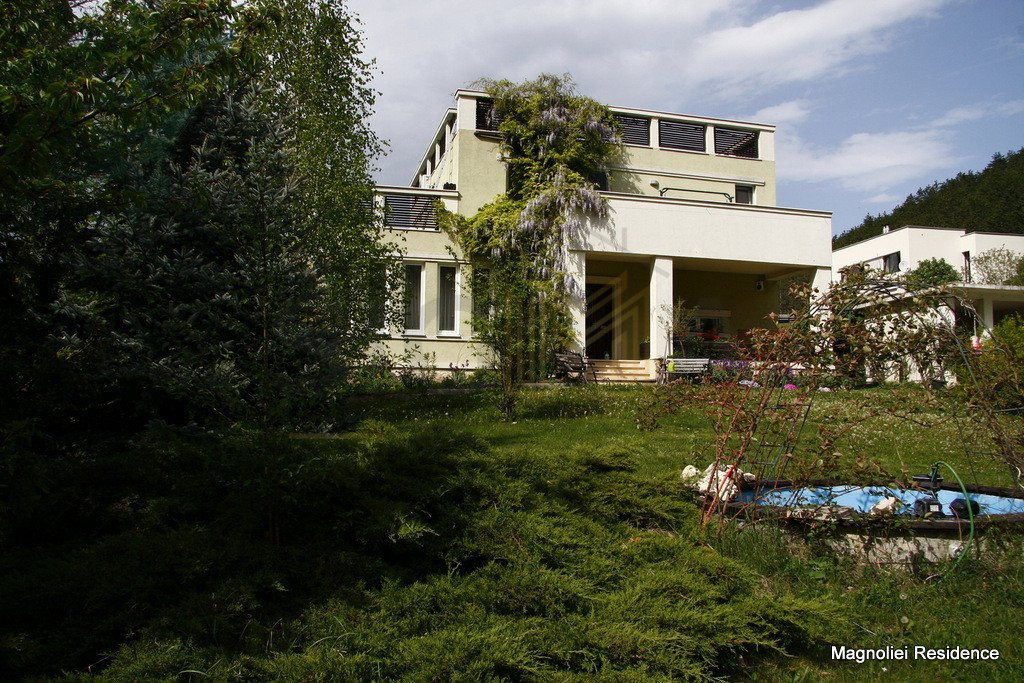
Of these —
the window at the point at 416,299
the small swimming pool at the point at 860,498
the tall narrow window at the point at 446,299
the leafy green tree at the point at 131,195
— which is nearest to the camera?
the leafy green tree at the point at 131,195

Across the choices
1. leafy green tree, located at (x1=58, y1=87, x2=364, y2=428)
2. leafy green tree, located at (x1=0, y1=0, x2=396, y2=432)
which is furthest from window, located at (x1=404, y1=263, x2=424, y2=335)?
leafy green tree, located at (x1=58, y1=87, x2=364, y2=428)

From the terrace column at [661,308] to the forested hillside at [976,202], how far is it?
4222 cm

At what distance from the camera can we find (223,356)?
7305 mm

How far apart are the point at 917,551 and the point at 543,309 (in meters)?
12.9

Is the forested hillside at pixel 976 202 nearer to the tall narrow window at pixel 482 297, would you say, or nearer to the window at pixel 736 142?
the window at pixel 736 142

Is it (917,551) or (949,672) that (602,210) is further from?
(949,672)

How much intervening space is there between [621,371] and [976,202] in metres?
47.0

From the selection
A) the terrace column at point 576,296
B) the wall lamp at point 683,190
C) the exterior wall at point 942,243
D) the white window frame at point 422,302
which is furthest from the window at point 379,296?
the exterior wall at point 942,243

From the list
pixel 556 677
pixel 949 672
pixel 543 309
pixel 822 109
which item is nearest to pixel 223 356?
pixel 556 677

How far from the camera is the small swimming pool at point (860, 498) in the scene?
488 cm

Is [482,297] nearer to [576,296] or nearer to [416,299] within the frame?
[576,296]

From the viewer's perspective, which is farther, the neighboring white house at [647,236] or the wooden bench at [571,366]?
the neighboring white house at [647,236]

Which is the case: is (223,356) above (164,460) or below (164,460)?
above

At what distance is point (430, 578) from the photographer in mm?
3611
